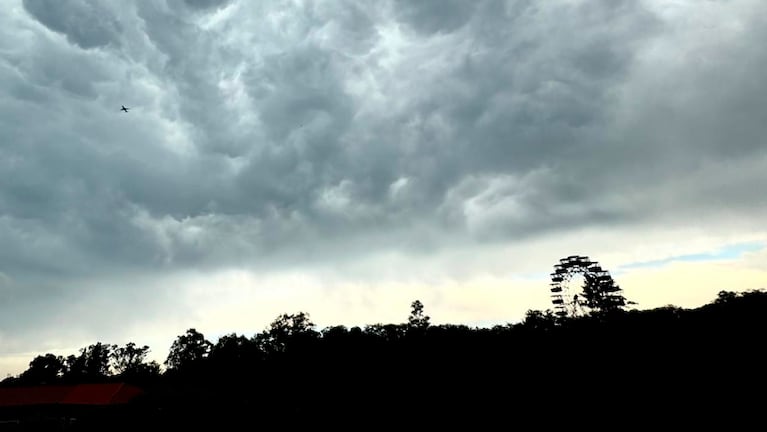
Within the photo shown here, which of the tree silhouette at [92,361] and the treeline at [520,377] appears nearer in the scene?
the treeline at [520,377]

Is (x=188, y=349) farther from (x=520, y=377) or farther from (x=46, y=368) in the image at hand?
(x=520, y=377)

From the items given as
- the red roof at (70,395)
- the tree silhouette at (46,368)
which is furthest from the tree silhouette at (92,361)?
the red roof at (70,395)

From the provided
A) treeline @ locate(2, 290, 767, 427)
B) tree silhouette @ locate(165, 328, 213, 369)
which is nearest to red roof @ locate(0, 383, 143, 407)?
treeline @ locate(2, 290, 767, 427)

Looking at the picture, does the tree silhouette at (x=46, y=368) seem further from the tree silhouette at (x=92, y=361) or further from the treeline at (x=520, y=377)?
the treeline at (x=520, y=377)

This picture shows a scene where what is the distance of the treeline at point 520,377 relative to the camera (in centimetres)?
4303

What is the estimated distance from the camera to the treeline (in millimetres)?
43031

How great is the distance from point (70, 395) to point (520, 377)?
223ft

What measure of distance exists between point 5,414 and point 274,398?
3994cm

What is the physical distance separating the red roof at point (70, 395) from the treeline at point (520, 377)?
11.2m

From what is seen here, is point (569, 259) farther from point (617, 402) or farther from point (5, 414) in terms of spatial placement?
point (5, 414)

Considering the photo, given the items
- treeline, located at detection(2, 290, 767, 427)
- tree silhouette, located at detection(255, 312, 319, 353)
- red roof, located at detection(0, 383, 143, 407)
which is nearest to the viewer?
treeline, located at detection(2, 290, 767, 427)

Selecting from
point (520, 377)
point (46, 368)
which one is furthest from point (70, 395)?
point (46, 368)

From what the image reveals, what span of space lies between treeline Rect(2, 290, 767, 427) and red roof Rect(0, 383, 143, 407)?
11.2 metres

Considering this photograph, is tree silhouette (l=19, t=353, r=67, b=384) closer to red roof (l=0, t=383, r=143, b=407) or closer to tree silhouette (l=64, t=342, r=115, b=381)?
tree silhouette (l=64, t=342, r=115, b=381)
